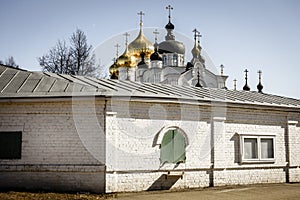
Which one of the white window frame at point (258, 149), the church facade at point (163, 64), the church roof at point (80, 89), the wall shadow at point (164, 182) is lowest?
the wall shadow at point (164, 182)

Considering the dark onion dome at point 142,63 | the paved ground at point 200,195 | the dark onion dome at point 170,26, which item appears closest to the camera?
the paved ground at point 200,195

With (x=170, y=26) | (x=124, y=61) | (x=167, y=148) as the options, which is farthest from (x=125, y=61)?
(x=167, y=148)

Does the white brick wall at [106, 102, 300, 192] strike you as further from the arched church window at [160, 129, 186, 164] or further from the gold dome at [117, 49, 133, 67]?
the gold dome at [117, 49, 133, 67]

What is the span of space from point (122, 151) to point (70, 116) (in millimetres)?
1831

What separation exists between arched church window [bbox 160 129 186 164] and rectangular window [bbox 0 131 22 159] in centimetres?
425

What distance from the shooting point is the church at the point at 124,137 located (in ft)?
37.5

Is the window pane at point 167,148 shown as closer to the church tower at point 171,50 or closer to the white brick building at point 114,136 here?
the white brick building at point 114,136

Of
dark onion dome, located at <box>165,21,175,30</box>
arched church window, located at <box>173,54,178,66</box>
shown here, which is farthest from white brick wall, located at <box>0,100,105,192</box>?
dark onion dome, located at <box>165,21,175,30</box>

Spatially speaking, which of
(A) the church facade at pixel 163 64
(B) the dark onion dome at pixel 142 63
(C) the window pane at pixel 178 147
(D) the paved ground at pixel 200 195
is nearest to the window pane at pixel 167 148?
(C) the window pane at pixel 178 147

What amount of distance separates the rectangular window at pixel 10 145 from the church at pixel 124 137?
0.10ft

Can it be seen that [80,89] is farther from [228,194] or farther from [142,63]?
[142,63]

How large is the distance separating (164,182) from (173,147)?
110cm

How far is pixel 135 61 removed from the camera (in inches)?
1528

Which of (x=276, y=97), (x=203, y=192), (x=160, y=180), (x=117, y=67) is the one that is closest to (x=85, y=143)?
(x=160, y=180)
